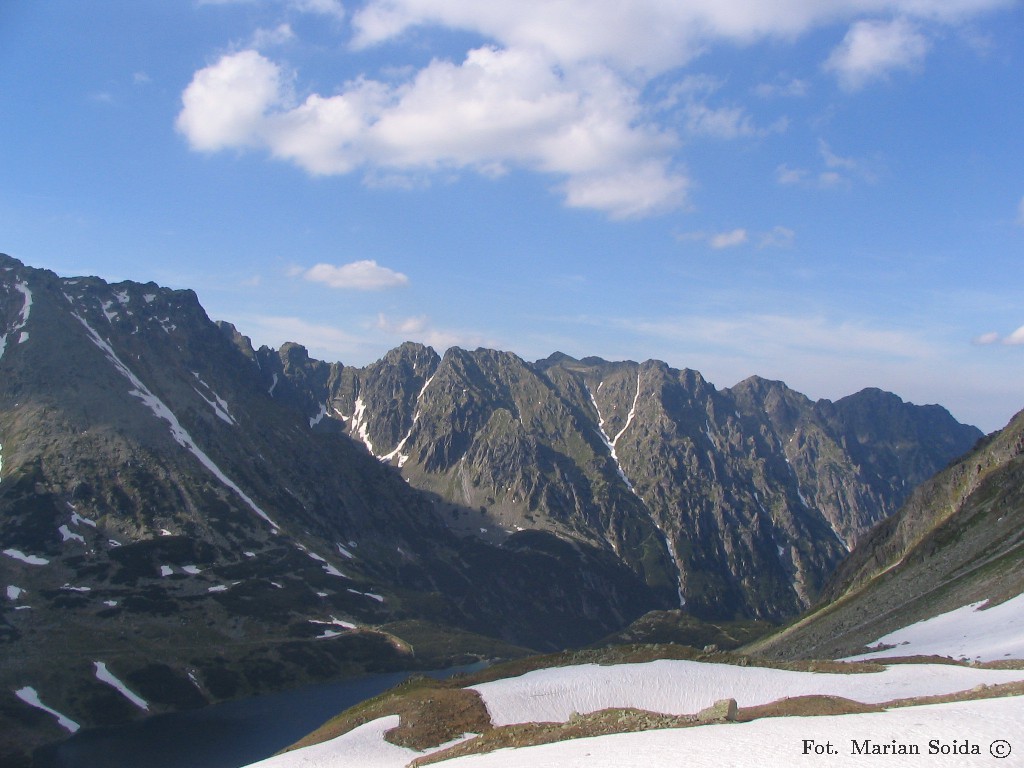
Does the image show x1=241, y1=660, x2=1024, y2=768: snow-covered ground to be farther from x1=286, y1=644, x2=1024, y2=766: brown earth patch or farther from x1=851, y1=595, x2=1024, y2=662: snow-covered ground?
x1=851, y1=595, x2=1024, y2=662: snow-covered ground

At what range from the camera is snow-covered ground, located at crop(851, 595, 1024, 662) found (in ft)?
239

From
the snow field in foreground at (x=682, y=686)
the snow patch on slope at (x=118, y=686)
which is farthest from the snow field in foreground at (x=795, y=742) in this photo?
the snow patch on slope at (x=118, y=686)

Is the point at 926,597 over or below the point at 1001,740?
below

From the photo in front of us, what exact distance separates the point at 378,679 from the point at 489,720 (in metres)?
149

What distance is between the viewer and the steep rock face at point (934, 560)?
362 ft

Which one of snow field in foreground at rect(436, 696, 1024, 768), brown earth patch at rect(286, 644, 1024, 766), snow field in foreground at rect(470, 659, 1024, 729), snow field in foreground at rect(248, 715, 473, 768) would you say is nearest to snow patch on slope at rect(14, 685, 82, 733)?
brown earth patch at rect(286, 644, 1024, 766)

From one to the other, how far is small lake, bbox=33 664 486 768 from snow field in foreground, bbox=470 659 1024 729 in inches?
3019

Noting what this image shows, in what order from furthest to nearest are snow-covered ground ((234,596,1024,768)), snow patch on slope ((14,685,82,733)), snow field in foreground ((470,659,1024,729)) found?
snow patch on slope ((14,685,82,733)) < snow field in foreground ((470,659,1024,729)) < snow-covered ground ((234,596,1024,768))

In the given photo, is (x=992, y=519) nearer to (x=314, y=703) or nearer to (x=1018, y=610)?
(x=1018, y=610)

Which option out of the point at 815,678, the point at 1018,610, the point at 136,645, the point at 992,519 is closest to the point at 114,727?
the point at 136,645

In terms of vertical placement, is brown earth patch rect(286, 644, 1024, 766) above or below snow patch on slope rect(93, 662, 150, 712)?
above

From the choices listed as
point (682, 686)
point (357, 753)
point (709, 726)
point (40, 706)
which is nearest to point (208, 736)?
point (40, 706)

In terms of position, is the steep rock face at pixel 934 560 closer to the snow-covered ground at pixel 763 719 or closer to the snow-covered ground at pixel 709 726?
the snow-covered ground at pixel 763 719

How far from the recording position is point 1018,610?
283 feet
